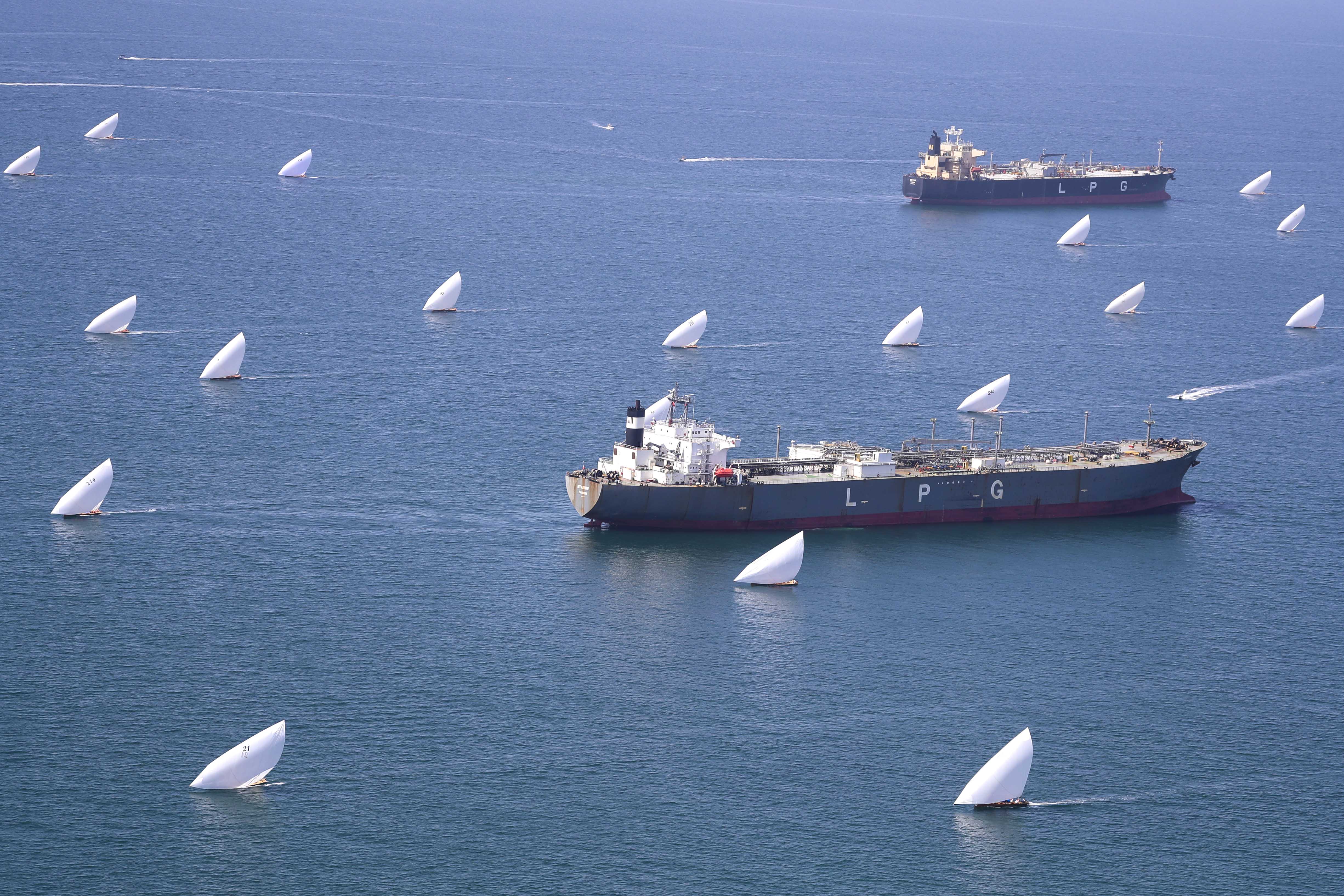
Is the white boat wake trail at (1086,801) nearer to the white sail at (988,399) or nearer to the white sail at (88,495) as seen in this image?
the white sail at (988,399)

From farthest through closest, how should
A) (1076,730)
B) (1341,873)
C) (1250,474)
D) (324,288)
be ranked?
(324,288)
(1250,474)
(1076,730)
(1341,873)

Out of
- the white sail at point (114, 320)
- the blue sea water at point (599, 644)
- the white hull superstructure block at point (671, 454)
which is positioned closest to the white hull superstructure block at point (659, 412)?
the blue sea water at point (599, 644)

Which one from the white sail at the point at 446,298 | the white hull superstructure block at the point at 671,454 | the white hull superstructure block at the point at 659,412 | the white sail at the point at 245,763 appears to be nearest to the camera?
the white sail at the point at 245,763

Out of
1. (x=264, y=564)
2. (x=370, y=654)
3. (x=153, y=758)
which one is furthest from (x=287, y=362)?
(x=153, y=758)

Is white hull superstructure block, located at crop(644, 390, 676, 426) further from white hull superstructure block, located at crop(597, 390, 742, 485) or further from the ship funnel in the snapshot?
white hull superstructure block, located at crop(597, 390, 742, 485)

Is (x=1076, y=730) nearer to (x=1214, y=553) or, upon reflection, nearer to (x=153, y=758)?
(x=1214, y=553)

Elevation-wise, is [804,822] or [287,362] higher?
[287,362]

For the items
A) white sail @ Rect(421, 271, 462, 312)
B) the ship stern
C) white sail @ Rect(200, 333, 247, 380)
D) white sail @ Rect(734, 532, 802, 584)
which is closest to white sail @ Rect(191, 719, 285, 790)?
white sail @ Rect(734, 532, 802, 584)
